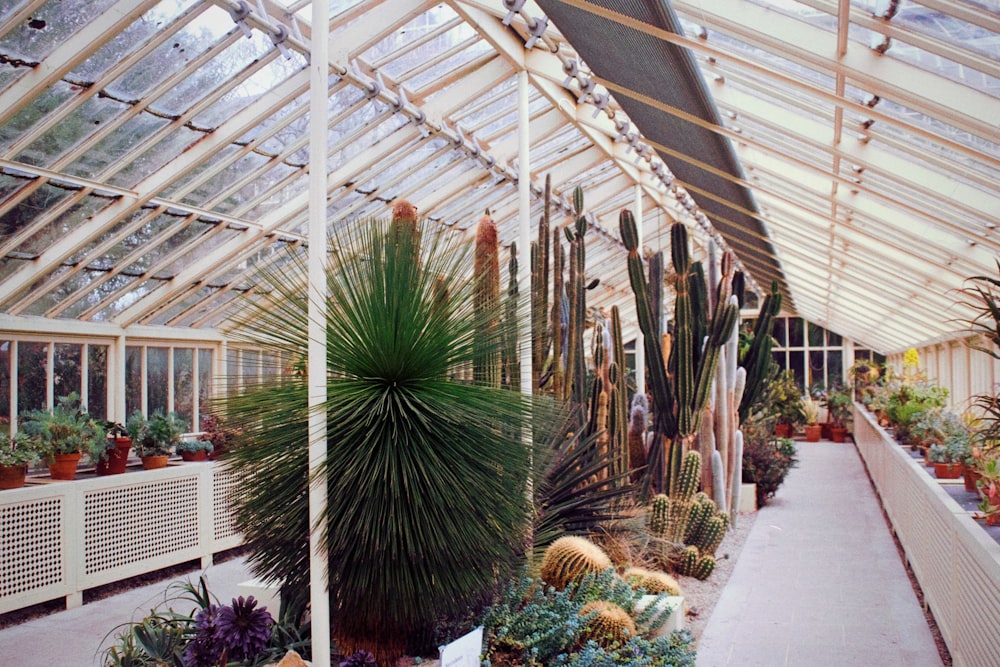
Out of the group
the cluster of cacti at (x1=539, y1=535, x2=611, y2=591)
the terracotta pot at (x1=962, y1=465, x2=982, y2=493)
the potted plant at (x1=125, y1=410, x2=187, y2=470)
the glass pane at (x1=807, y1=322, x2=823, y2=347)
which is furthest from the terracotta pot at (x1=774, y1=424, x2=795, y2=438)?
the cluster of cacti at (x1=539, y1=535, x2=611, y2=591)

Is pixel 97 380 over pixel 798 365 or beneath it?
over

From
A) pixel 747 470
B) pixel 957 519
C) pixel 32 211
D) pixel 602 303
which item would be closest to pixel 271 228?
pixel 32 211

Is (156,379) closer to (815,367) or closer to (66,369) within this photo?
(66,369)

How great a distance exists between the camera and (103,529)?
243 inches

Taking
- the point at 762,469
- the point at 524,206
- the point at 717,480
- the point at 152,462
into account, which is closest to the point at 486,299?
the point at 524,206

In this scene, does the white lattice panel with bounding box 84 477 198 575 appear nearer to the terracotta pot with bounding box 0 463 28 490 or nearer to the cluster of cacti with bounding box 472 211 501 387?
the terracotta pot with bounding box 0 463 28 490

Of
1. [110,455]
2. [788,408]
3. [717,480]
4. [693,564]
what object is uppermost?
[110,455]

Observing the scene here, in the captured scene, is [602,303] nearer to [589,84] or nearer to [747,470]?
[747,470]

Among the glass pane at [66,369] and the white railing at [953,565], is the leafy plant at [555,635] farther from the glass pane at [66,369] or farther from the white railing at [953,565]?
the glass pane at [66,369]

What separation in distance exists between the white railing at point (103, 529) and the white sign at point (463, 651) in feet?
7.70

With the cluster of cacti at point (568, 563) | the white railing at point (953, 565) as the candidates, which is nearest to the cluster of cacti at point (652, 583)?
the cluster of cacti at point (568, 563)

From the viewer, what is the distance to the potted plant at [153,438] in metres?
6.95

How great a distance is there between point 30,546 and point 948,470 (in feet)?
19.9

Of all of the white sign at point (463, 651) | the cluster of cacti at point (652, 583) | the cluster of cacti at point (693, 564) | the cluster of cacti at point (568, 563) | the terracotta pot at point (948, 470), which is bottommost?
the cluster of cacti at point (693, 564)
